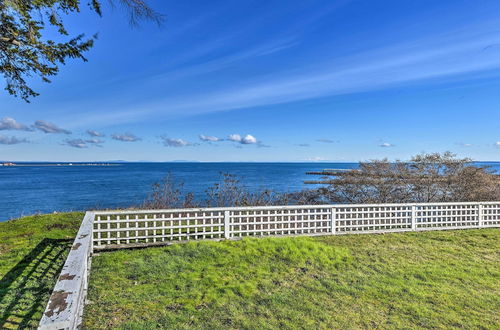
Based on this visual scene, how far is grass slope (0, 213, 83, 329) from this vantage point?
11.0ft

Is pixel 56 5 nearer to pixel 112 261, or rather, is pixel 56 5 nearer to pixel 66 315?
pixel 112 261

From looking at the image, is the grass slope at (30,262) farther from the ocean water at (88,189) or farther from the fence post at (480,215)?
the fence post at (480,215)

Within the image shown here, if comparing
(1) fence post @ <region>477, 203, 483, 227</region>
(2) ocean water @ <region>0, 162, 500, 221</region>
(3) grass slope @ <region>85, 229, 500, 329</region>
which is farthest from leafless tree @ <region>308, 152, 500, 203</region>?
(3) grass slope @ <region>85, 229, 500, 329</region>

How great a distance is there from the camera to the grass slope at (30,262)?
3360 millimetres

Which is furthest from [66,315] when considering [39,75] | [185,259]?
[39,75]

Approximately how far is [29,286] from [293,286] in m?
3.85

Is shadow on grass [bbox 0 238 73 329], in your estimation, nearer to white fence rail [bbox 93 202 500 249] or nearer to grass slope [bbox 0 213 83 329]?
grass slope [bbox 0 213 83 329]

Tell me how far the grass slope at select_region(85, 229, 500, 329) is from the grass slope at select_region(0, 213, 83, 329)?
2.13 feet

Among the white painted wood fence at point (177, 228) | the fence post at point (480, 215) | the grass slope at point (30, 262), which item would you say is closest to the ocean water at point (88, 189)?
the white painted wood fence at point (177, 228)

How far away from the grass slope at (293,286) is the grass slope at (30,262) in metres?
0.65

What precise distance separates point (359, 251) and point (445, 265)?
152 centimetres

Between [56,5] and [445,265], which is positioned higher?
[56,5]

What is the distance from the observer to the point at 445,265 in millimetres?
5133

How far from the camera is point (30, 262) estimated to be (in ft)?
16.7
